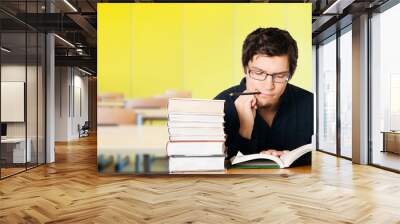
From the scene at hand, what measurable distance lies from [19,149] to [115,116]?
84.5 inches

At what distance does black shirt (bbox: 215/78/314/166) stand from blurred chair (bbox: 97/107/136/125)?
4.06ft

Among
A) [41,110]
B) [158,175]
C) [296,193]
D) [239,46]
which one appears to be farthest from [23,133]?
[296,193]

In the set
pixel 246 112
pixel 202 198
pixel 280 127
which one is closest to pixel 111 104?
pixel 246 112

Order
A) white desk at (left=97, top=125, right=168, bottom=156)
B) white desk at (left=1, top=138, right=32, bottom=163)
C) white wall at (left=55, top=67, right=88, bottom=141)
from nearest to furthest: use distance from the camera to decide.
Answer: white desk at (left=97, top=125, right=168, bottom=156) → white desk at (left=1, top=138, right=32, bottom=163) → white wall at (left=55, top=67, right=88, bottom=141)

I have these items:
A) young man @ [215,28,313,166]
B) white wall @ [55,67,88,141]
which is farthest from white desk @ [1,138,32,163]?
white wall @ [55,67,88,141]

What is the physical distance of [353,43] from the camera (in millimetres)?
7824

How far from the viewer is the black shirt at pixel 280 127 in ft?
18.2

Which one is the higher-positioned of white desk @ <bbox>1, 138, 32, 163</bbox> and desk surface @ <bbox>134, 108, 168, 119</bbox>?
desk surface @ <bbox>134, 108, 168, 119</bbox>

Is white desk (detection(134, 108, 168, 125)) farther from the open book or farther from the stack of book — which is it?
the open book

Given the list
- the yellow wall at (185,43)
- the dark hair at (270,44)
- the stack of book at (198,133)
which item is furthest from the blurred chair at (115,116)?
the dark hair at (270,44)

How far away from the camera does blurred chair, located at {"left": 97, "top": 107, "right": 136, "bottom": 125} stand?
555 centimetres

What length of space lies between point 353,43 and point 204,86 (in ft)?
12.4

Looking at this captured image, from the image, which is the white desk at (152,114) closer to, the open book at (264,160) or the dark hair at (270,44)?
the open book at (264,160)

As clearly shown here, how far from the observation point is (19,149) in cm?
661
